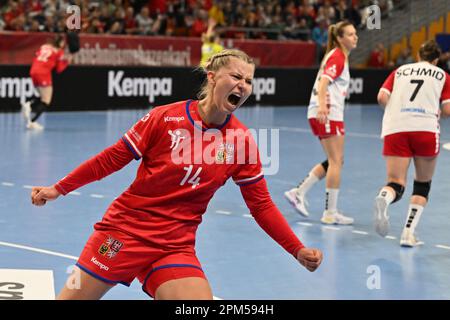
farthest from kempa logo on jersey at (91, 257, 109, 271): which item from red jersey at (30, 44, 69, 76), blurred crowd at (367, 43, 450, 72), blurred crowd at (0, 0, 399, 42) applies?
blurred crowd at (367, 43, 450, 72)

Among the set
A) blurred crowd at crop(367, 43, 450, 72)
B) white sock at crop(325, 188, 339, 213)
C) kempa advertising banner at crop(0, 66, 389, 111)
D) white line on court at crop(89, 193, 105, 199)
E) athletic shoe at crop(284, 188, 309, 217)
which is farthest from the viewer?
blurred crowd at crop(367, 43, 450, 72)

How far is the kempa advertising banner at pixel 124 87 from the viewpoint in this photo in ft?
62.4

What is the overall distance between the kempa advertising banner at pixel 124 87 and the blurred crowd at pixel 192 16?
1.58 m

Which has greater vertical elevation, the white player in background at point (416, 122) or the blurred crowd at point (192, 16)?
the blurred crowd at point (192, 16)

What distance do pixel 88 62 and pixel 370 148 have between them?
8.29 m

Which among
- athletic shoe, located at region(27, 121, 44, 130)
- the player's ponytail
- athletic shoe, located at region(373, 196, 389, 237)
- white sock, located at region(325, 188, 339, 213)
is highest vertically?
the player's ponytail

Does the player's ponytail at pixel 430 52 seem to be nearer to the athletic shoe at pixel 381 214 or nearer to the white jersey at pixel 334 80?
the white jersey at pixel 334 80

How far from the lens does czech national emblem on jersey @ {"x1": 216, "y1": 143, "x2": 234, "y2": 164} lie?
4348 mm

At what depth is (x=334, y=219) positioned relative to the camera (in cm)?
892

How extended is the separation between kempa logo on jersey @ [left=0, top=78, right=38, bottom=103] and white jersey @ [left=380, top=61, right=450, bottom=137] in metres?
12.3

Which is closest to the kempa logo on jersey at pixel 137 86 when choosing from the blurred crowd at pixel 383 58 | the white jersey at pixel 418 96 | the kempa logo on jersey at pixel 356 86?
the kempa logo on jersey at pixel 356 86

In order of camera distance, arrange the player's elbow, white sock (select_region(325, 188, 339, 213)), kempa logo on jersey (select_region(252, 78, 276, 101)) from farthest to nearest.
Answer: kempa logo on jersey (select_region(252, 78, 276, 101))
white sock (select_region(325, 188, 339, 213))
the player's elbow

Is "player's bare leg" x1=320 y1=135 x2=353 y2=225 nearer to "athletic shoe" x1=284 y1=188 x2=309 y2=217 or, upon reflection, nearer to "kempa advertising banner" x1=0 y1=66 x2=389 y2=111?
"athletic shoe" x1=284 y1=188 x2=309 y2=217

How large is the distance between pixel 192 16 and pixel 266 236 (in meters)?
17.6
